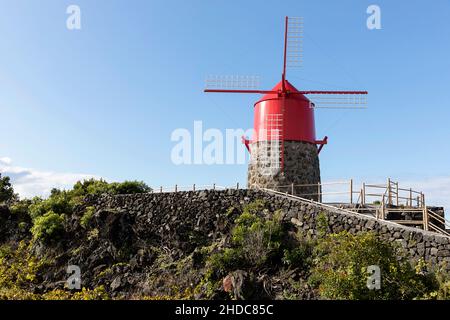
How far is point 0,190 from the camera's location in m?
39.4

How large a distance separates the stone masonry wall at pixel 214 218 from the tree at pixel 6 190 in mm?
15952

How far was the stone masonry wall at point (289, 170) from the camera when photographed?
26.9m

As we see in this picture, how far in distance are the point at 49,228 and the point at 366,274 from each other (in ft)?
61.5

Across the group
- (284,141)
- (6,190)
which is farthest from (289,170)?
(6,190)

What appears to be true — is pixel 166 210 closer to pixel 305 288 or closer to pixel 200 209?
pixel 200 209

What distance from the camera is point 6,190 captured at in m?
40.0

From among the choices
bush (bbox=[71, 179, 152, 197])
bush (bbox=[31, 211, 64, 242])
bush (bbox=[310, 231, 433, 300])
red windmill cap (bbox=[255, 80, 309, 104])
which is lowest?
bush (bbox=[310, 231, 433, 300])

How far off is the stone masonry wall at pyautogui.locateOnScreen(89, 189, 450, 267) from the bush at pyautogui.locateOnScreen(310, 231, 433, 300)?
3.89 ft

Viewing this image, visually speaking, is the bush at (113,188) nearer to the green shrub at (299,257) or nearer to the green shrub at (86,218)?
the green shrub at (86,218)

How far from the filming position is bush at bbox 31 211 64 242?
2577 cm

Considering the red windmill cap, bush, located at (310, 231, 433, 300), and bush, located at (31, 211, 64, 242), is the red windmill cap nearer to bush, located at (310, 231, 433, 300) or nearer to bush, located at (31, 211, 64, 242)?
bush, located at (310, 231, 433, 300)

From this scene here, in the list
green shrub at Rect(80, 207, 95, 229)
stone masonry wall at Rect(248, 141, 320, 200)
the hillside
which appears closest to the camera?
the hillside

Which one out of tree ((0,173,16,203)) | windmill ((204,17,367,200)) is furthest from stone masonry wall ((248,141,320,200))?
tree ((0,173,16,203))
